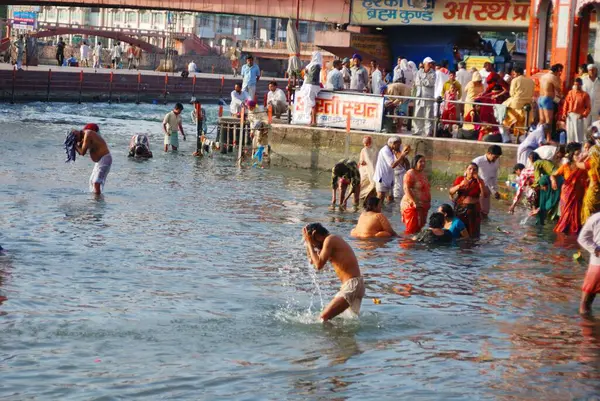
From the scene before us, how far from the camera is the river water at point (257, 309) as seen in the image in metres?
10.3

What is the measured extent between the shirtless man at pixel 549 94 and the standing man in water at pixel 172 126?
373 inches

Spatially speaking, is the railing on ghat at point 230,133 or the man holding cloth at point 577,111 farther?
the railing on ghat at point 230,133

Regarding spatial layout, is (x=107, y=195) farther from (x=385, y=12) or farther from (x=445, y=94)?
(x=385, y=12)

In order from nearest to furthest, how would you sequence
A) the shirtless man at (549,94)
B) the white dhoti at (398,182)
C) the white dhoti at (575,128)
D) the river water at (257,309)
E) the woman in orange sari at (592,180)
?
the river water at (257,309)
the woman in orange sari at (592,180)
the white dhoti at (398,182)
the white dhoti at (575,128)
the shirtless man at (549,94)

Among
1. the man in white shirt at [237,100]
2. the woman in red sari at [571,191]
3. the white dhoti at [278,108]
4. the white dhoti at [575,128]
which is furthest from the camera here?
the man in white shirt at [237,100]

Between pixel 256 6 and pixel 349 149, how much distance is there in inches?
928

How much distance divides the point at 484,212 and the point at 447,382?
32.2 feet

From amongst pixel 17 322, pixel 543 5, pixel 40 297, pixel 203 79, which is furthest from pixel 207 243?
pixel 203 79

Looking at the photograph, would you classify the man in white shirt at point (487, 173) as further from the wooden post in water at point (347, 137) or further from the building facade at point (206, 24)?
the building facade at point (206, 24)

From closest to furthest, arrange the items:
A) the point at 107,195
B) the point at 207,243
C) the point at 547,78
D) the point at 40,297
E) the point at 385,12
Answer: the point at 40,297
the point at 207,243
the point at 107,195
the point at 547,78
the point at 385,12

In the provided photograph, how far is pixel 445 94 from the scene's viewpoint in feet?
86.3

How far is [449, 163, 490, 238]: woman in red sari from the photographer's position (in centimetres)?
1753

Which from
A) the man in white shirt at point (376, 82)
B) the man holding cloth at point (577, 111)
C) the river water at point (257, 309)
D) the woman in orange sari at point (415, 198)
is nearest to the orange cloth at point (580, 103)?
the man holding cloth at point (577, 111)

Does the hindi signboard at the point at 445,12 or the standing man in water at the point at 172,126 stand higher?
the hindi signboard at the point at 445,12
